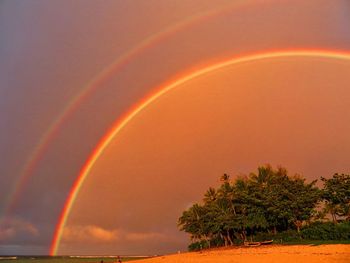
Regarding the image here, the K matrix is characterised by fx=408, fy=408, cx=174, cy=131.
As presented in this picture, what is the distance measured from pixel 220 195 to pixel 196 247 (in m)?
17.1

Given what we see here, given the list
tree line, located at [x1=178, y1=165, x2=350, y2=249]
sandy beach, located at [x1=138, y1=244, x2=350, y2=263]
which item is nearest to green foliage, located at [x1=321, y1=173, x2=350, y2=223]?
tree line, located at [x1=178, y1=165, x2=350, y2=249]

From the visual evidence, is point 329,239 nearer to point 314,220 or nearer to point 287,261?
point 314,220

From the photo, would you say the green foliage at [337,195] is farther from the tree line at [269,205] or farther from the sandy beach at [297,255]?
the sandy beach at [297,255]

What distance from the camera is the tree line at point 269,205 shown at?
5841 centimetres

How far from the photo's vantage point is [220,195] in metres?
73.6

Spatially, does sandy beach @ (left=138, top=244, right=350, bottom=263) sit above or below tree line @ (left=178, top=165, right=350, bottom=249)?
below

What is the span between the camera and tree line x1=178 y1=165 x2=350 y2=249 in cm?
5841

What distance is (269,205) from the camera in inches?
2382

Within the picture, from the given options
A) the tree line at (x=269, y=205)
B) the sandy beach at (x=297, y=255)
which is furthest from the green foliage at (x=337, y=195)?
the sandy beach at (x=297, y=255)

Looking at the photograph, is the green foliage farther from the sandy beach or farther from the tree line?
the sandy beach

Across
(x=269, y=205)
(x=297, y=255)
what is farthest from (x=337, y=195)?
(x=297, y=255)

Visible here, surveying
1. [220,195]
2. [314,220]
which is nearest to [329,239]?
[314,220]

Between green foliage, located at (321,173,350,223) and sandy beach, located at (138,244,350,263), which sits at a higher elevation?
green foliage, located at (321,173,350,223)

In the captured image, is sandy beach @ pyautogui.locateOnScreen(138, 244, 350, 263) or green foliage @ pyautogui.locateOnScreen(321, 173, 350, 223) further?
green foliage @ pyautogui.locateOnScreen(321, 173, 350, 223)
